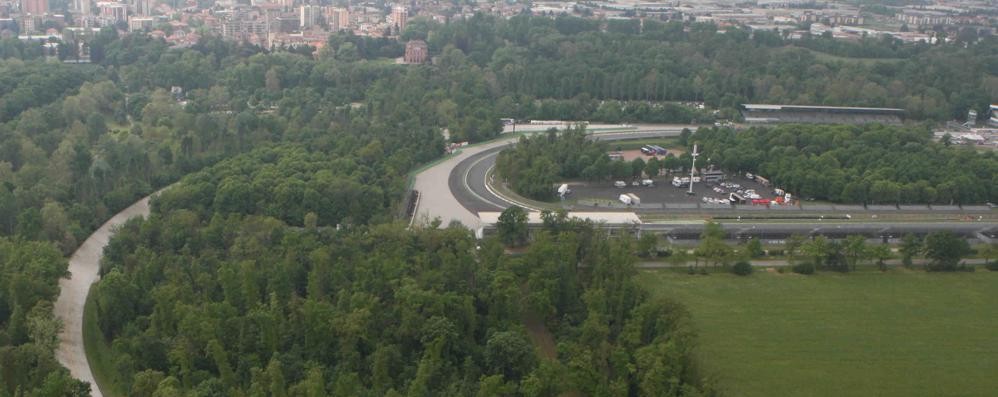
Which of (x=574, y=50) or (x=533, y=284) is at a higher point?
(x=574, y=50)

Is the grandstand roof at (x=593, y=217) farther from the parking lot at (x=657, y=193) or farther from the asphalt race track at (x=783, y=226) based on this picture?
the parking lot at (x=657, y=193)

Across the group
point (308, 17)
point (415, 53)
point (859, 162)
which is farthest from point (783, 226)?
point (308, 17)

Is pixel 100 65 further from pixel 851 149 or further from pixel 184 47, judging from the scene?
pixel 851 149

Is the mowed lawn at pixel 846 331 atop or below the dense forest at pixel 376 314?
below

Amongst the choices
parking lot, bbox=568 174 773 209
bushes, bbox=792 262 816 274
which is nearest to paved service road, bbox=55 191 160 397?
parking lot, bbox=568 174 773 209

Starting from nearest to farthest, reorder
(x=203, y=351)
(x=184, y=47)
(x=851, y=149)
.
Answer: (x=203, y=351) → (x=851, y=149) → (x=184, y=47)

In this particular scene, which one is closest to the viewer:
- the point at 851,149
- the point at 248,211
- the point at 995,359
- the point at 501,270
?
the point at 995,359

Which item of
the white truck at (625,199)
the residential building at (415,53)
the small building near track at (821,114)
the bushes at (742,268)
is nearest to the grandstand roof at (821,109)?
the small building near track at (821,114)

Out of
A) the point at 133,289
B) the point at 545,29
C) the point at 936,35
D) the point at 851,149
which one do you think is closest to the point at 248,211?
the point at 133,289
